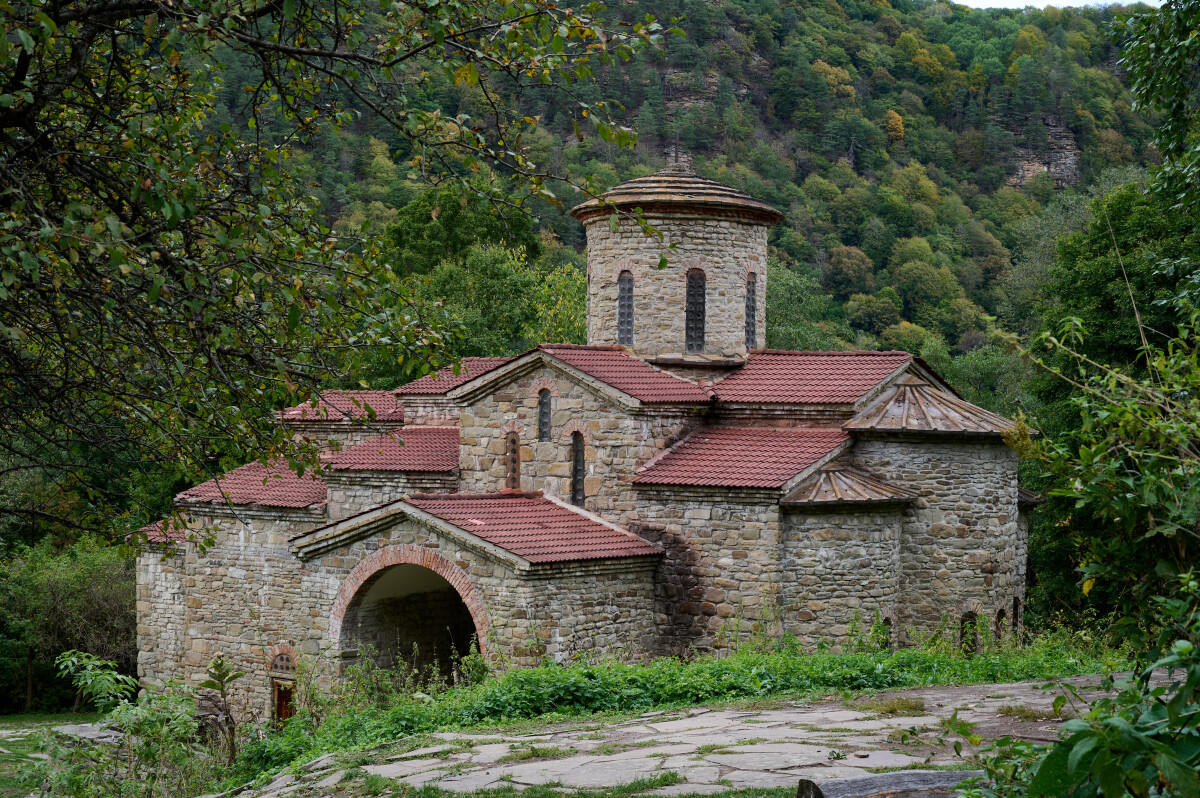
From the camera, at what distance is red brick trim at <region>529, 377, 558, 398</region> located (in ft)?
49.2

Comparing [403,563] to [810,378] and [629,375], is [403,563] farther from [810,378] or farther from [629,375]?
[810,378]

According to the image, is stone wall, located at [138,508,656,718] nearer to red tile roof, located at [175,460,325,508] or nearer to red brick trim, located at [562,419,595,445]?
red tile roof, located at [175,460,325,508]

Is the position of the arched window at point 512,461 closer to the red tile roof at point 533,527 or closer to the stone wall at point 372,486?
the red tile roof at point 533,527

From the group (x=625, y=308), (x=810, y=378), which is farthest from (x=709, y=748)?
(x=625, y=308)

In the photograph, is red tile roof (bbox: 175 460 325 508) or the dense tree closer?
the dense tree

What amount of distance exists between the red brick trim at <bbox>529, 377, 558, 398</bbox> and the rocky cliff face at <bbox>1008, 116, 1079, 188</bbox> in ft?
151

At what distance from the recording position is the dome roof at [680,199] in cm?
1602

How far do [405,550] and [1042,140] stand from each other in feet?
172

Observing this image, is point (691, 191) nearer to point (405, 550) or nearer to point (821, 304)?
point (405, 550)

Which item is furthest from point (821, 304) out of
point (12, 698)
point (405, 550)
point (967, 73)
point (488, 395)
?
point (967, 73)

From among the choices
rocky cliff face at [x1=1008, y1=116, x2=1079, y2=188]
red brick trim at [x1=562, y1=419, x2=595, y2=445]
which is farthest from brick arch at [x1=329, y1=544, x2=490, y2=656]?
rocky cliff face at [x1=1008, y1=116, x2=1079, y2=188]

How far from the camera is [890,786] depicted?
14.3 ft

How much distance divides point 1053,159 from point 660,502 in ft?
160

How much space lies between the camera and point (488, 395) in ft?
50.9
